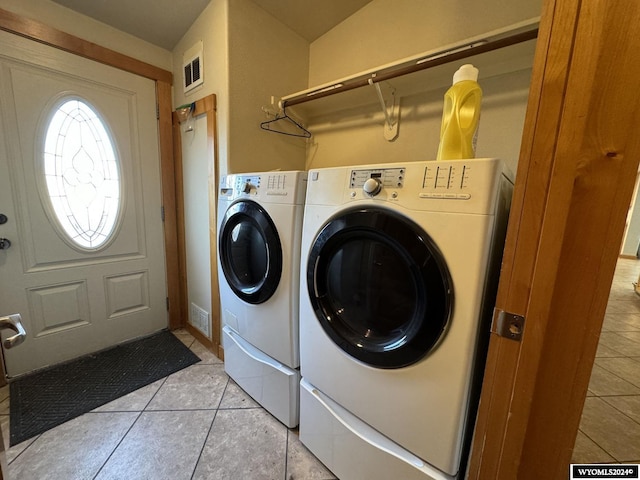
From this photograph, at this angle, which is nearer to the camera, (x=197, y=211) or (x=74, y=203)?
(x=74, y=203)

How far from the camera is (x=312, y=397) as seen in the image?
1.08m

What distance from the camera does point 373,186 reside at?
0.78 m

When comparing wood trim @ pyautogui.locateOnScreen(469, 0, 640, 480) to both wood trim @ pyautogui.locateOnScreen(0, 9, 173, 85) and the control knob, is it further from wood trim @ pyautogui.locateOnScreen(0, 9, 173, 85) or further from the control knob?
wood trim @ pyautogui.locateOnScreen(0, 9, 173, 85)

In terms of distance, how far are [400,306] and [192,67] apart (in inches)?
81.3

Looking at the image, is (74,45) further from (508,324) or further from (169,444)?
(508,324)

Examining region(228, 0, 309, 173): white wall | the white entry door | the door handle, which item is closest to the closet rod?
region(228, 0, 309, 173): white wall

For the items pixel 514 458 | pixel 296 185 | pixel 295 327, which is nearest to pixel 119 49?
pixel 296 185

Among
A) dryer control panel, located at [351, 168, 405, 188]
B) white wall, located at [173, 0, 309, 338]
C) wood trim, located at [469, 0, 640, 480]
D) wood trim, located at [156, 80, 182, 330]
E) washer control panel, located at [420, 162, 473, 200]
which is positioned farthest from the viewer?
wood trim, located at [156, 80, 182, 330]

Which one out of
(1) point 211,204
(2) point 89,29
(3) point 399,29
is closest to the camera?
(3) point 399,29

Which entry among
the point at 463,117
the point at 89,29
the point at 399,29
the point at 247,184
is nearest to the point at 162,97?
the point at 89,29

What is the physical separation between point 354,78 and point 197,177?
127cm

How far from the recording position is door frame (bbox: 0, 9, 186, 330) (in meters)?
1.40

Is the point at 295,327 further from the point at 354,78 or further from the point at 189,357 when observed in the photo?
the point at 354,78

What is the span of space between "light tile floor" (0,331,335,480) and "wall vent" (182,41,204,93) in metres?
2.04
